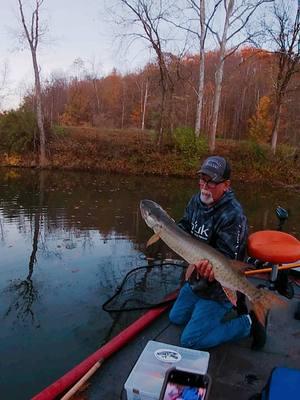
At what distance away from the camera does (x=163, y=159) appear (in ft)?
73.1

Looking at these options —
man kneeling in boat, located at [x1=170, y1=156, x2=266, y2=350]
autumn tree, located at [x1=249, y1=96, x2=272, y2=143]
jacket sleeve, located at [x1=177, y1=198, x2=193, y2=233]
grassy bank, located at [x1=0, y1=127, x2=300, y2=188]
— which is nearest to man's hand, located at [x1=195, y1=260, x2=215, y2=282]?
man kneeling in boat, located at [x1=170, y1=156, x2=266, y2=350]

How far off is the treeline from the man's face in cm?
3275

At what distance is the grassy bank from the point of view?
21.7 m

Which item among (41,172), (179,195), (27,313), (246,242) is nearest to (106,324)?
(27,313)

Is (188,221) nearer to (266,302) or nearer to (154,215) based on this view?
(154,215)

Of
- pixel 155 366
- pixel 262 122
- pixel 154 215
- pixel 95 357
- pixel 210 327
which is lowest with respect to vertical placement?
pixel 95 357

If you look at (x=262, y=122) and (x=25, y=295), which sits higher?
(x=262, y=122)

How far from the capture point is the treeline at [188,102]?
127 ft

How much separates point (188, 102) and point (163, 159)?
2111cm

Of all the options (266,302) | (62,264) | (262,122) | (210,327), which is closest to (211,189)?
(266,302)

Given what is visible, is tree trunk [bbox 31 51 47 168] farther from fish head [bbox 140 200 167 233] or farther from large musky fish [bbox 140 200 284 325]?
large musky fish [bbox 140 200 284 325]

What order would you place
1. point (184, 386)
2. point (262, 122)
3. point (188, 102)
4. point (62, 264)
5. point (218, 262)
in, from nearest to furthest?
point (184, 386)
point (218, 262)
point (62, 264)
point (262, 122)
point (188, 102)

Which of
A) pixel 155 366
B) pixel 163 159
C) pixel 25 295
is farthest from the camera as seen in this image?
pixel 163 159

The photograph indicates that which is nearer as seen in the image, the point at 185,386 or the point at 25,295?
the point at 185,386
